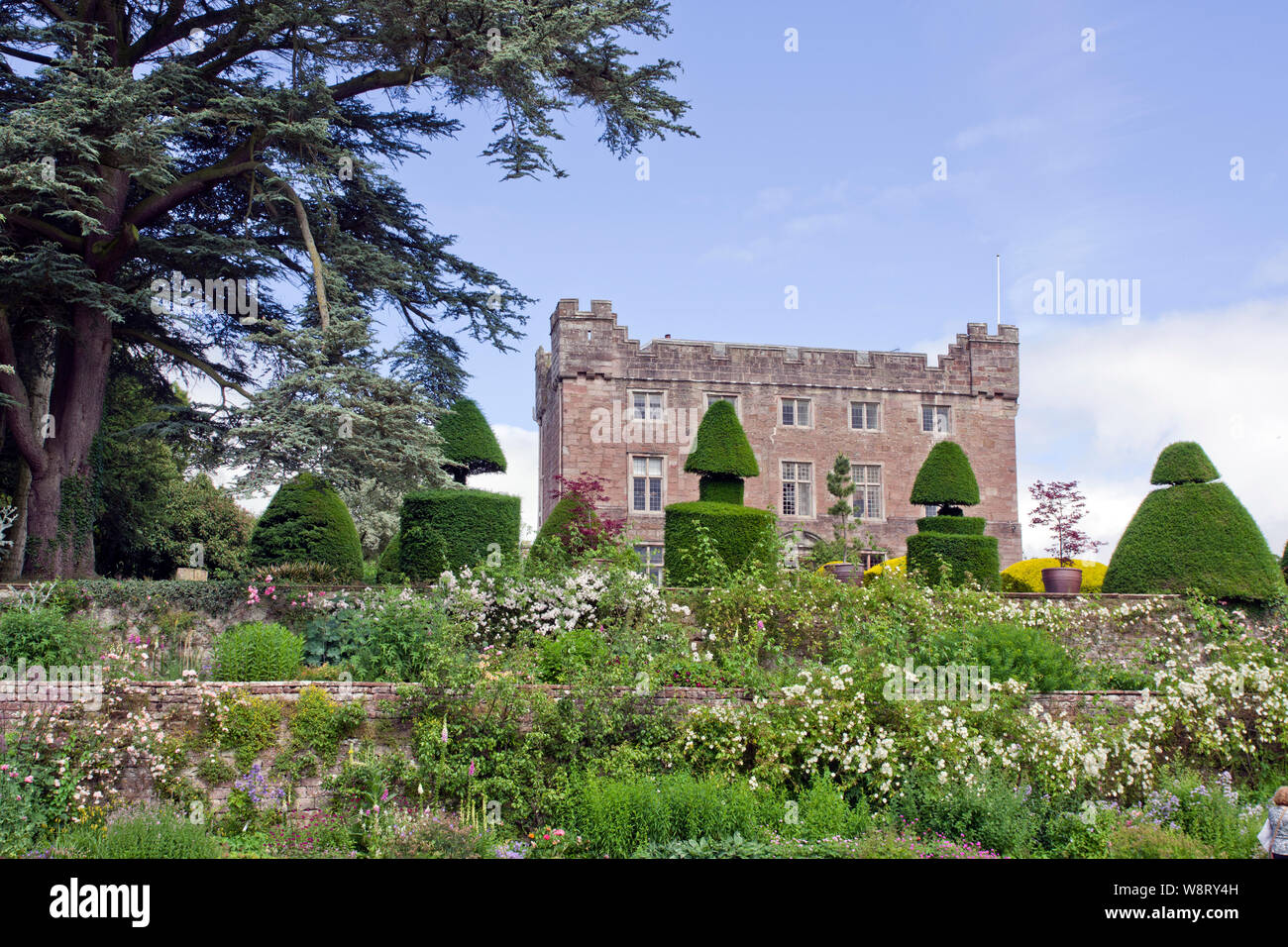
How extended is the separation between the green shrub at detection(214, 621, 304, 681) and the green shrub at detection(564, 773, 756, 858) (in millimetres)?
3920

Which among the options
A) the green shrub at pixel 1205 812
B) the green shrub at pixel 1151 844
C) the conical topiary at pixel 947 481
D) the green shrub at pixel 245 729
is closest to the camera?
the green shrub at pixel 1151 844

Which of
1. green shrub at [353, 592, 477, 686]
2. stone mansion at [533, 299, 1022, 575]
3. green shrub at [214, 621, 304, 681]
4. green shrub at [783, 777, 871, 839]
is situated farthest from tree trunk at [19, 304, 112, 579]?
green shrub at [783, 777, 871, 839]

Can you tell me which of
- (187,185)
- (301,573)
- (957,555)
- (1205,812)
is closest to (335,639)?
(301,573)

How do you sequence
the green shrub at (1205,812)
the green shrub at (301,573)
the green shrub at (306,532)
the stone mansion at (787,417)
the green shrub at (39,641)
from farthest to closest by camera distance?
1. the stone mansion at (787,417)
2. the green shrub at (306,532)
3. the green shrub at (301,573)
4. the green shrub at (39,641)
5. the green shrub at (1205,812)

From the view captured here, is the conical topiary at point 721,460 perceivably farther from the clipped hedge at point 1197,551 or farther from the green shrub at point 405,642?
the green shrub at point 405,642

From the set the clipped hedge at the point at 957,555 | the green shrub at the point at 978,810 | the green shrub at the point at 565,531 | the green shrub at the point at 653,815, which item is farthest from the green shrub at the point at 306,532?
the clipped hedge at the point at 957,555

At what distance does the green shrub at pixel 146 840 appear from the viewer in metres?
8.01

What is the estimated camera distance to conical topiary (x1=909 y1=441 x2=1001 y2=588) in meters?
18.2

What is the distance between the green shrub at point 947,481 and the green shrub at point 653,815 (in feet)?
40.6

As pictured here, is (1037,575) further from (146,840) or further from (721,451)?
(146,840)

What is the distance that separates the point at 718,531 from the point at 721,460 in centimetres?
189

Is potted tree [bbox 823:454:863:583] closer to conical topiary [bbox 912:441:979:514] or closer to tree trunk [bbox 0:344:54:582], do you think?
conical topiary [bbox 912:441:979:514]

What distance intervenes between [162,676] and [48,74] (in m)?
11.6
